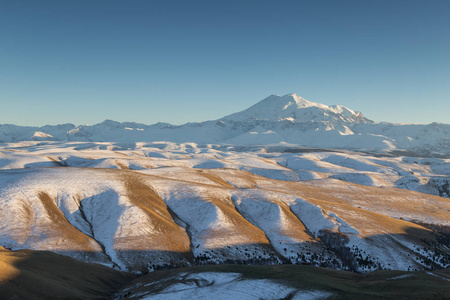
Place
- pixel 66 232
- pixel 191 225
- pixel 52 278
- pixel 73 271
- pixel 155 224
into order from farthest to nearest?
1. pixel 191 225
2. pixel 155 224
3. pixel 66 232
4. pixel 73 271
5. pixel 52 278

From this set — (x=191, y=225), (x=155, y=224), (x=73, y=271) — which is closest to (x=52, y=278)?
(x=73, y=271)

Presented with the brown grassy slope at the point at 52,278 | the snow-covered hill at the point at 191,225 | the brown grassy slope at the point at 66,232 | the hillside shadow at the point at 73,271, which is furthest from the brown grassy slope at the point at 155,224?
the brown grassy slope at the point at 52,278

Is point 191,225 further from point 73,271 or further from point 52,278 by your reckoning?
point 52,278

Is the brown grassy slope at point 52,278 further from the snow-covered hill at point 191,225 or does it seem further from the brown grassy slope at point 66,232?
the brown grassy slope at point 66,232

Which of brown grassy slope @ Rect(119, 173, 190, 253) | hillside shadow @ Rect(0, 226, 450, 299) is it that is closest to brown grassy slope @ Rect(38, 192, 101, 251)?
hillside shadow @ Rect(0, 226, 450, 299)

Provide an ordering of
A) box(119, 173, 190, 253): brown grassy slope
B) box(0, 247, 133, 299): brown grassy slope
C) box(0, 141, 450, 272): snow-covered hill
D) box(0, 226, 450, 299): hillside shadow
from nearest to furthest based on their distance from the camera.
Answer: box(0, 247, 133, 299): brown grassy slope
box(0, 226, 450, 299): hillside shadow
box(0, 141, 450, 272): snow-covered hill
box(119, 173, 190, 253): brown grassy slope

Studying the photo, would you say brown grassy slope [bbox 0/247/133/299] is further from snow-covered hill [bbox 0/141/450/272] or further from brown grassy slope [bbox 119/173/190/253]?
brown grassy slope [bbox 119/173/190/253]

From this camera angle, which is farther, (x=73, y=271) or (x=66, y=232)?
(x=66, y=232)

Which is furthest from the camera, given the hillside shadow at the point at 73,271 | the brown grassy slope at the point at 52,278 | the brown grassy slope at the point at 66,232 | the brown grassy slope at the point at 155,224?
the brown grassy slope at the point at 155,224
